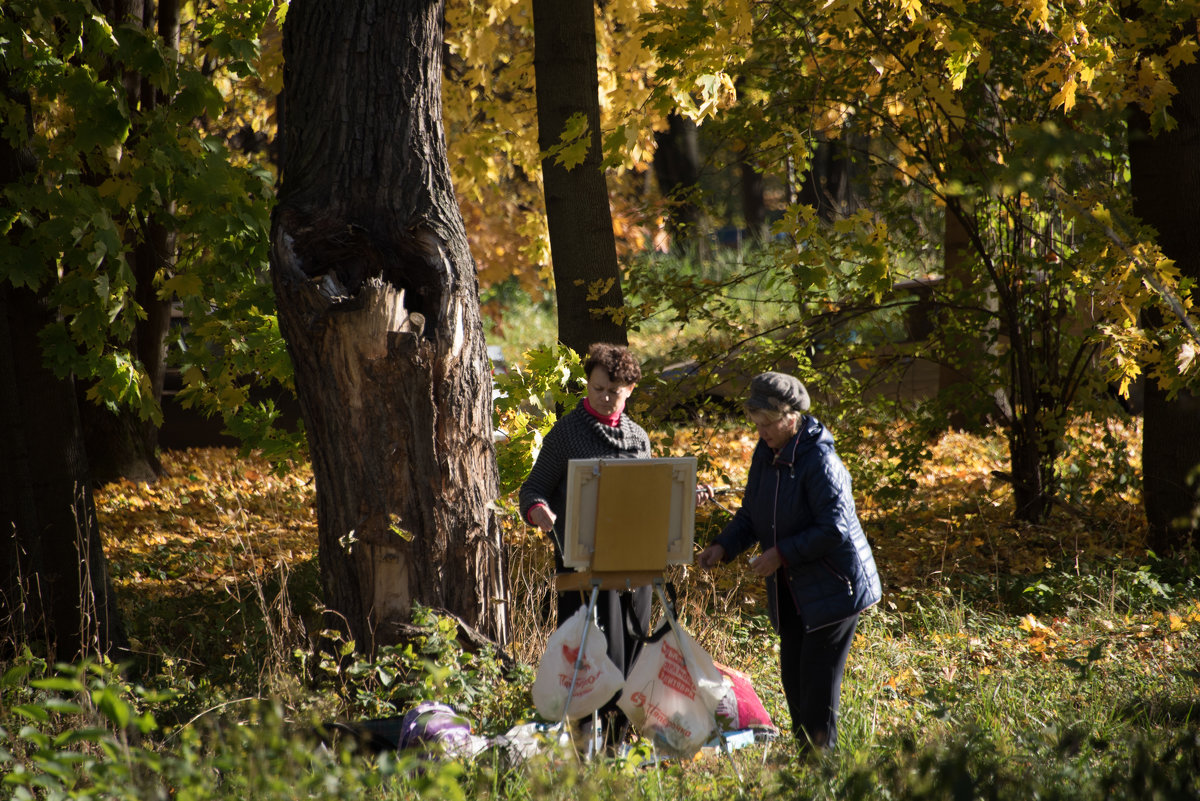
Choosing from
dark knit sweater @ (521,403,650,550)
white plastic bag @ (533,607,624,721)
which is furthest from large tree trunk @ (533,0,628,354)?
white plastic bag @ (533,607,624,721)

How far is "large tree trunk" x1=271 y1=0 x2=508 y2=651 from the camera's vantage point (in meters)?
4.55

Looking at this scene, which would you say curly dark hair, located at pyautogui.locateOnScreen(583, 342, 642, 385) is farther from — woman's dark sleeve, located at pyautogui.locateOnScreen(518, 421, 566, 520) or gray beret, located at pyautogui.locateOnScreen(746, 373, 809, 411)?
gray beret, located at pyautogui.locateOnScreen(746, 373, 809, 411)

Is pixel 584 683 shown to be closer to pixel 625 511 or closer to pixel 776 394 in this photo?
pixel 625 511

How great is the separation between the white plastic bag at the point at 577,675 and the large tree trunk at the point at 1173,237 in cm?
451

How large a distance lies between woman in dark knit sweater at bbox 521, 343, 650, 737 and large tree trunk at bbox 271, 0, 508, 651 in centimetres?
41

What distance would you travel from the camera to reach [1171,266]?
5.67 m

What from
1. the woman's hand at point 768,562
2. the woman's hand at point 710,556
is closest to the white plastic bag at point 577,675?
the woman's hand at point 710,556

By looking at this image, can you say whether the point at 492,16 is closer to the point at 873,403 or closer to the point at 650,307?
the point at 650,307

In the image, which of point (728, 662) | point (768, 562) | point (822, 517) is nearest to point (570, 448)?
point (768, 562)

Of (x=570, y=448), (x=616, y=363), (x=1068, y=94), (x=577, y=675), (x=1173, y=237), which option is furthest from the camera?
(x=1173, y=237)

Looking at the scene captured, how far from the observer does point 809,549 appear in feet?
12.3

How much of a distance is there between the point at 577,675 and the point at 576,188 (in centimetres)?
401

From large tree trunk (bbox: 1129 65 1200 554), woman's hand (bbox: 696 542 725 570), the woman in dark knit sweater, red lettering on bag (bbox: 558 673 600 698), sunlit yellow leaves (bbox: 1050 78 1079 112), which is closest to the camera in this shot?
red lettering on bag (bbox: 558 673 600 698)

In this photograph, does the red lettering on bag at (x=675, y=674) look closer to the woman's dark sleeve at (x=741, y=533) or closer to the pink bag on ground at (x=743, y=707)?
the pink bag on ground at (x=743, y=707)
